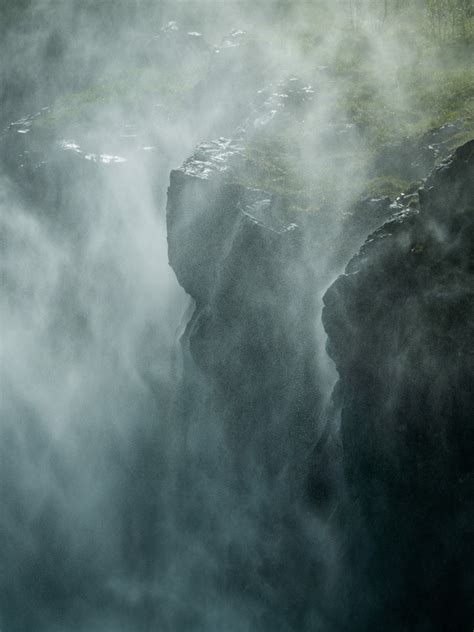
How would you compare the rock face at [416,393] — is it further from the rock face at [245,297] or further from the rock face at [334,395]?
the rock face at [245,297]

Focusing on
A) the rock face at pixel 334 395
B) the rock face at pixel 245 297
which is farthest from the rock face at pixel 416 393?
the rock face at pixel 245 297

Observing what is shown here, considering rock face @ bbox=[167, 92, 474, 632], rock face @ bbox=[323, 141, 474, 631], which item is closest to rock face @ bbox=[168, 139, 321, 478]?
rock face @ bbox=[167, 92, 474, 632]

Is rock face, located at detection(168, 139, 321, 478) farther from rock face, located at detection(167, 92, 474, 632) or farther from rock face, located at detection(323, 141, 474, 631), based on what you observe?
rock face, located at detection(323, 141, 474, 631)

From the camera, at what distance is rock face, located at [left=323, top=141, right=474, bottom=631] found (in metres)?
9.02

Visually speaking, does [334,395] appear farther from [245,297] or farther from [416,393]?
[245,297]

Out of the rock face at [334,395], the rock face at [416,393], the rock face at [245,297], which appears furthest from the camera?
the rock face at [245,297]

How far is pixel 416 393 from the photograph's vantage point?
940cm

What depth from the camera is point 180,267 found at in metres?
13.7

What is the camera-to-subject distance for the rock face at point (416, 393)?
355 inches

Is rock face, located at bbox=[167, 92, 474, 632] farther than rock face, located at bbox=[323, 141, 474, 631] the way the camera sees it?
Yes

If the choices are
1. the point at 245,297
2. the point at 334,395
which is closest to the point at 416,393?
the point at 334,395

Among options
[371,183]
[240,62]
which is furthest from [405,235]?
[240,62]

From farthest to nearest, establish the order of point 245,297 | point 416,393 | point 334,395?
point 245,297 → point 334,395 → point 416,393

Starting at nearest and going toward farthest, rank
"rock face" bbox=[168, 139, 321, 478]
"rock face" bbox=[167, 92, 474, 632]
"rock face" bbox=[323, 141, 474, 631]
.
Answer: "rock face" bbox=[323, 141, 474, 631] < "rock face" bbox=[167, 92, 474, 632] < "rock face" bbox=[168, 139, 321, 478]
